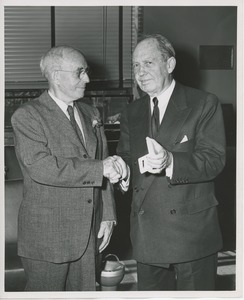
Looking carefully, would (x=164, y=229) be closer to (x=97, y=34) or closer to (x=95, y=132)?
(x=95, y=132)

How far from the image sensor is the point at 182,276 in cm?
160

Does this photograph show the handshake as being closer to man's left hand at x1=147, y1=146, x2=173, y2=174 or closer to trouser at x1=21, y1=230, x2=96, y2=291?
man's left hand at x1=147, y1=146, x2=173, y2=174

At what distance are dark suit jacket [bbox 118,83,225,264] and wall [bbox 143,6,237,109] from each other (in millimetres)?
313

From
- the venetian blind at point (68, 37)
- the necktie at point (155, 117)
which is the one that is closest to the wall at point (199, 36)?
the venetian blind at point (68, 37)

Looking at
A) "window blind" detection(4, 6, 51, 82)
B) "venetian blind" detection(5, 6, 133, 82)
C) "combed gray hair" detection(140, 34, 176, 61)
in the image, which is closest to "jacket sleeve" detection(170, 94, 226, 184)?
"combed gray hair" detection(140, 34, 176, 61)

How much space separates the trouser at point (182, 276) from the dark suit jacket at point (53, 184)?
30 centimetres

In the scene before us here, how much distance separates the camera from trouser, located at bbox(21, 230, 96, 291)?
1554mm

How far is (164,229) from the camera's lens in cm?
159

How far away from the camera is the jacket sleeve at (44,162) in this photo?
150 cm

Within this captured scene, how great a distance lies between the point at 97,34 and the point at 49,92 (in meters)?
0.69

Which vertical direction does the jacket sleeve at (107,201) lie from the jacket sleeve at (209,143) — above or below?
below

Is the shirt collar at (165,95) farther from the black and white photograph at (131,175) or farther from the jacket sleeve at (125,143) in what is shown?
the jacket sleeve at (125,143)

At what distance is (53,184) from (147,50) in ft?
2.06

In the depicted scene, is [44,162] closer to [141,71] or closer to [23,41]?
[141,71]
